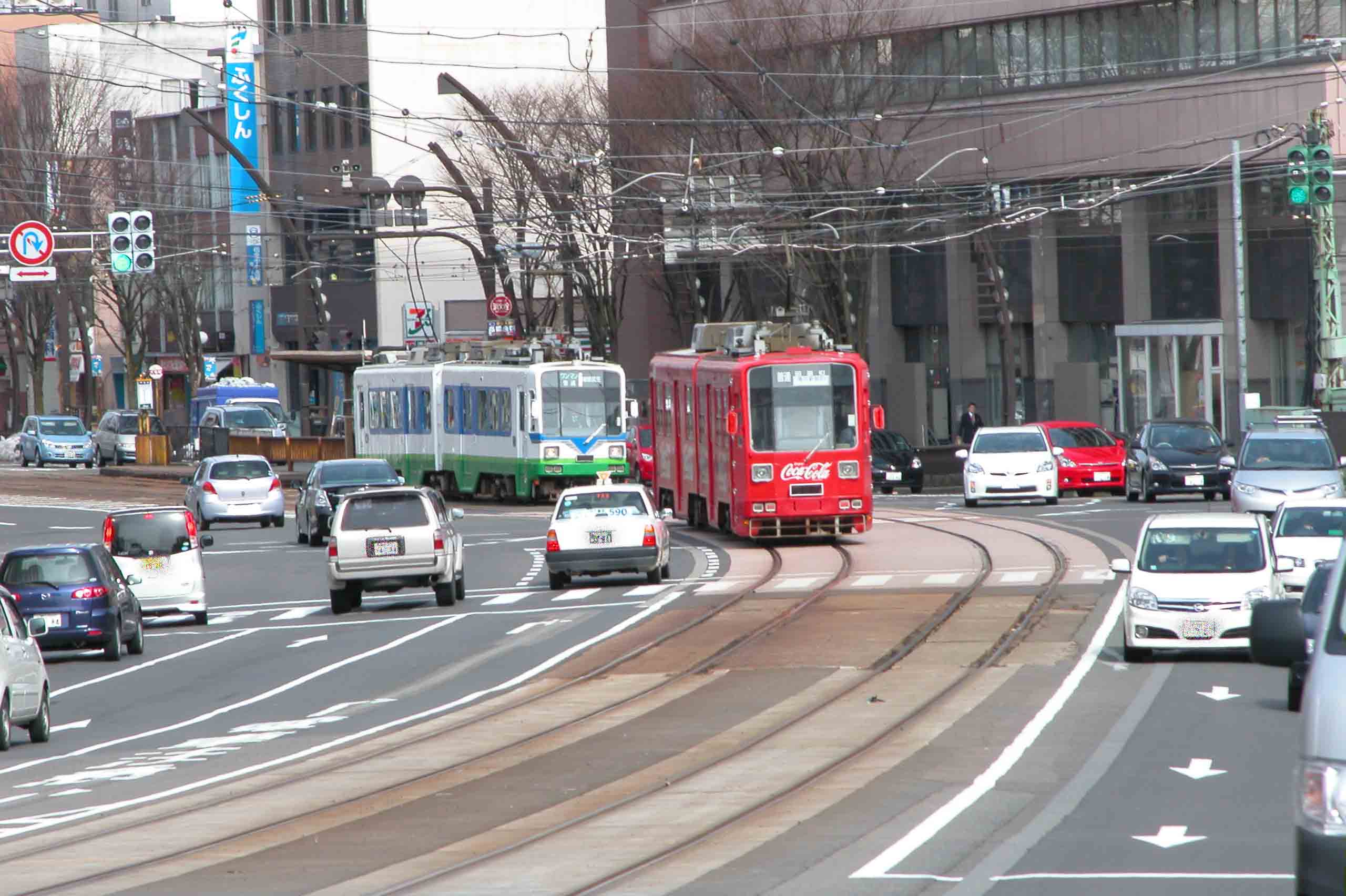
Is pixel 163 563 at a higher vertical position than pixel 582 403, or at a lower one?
lower

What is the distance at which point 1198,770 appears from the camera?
14.7 meters

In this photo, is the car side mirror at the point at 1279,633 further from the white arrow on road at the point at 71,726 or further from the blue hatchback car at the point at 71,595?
the blue hatchback car at the point at 71,595

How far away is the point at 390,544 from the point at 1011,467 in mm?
18413

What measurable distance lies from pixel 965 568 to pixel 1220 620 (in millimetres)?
9867

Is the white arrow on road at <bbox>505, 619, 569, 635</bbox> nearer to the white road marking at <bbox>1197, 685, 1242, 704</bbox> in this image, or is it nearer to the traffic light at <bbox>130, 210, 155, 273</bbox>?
the white road marking at <bbox>1197, 685, 1242, 704</bbox>

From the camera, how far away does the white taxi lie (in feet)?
102

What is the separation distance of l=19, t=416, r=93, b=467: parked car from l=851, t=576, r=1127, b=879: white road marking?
58.4m

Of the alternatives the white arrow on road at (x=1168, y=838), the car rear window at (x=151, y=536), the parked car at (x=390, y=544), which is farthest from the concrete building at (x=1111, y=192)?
the white arrow on road at (x=1168, y=838)

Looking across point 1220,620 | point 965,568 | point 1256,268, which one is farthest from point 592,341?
point 1220,620

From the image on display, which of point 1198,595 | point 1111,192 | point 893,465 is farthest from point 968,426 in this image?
point 1198,595

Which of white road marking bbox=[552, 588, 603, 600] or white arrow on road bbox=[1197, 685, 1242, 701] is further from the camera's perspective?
white road marking bbox=[552, 588, 603, 600]

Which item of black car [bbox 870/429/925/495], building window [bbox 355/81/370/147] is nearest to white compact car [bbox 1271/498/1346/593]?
black car [bbox 870/429/925/495]

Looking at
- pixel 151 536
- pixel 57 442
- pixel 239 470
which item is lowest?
pixel 151 536

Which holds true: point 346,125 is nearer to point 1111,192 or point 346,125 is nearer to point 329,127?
point 329,127
